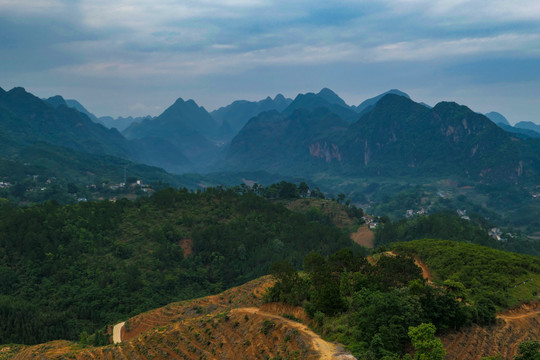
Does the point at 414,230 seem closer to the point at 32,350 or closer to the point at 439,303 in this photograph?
the point at 439,303

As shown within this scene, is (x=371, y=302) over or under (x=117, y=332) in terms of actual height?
over

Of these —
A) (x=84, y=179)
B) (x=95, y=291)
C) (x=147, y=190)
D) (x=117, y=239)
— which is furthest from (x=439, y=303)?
(x=84, y=179)

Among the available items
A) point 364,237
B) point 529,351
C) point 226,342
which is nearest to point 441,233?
point 364,237

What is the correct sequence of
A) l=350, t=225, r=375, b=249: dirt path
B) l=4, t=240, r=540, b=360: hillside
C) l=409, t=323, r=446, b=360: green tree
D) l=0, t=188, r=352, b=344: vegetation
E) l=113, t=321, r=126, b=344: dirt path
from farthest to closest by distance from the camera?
l=350, t=225, r=375, b=249: dirt path → l=0, t=188, r=352, b=344: vegetation → l=113, t=321, r=126, b=344: dirt path → l=4, t=240, r=540, b=360: hillside → l=409, t=323, r=446, b=360: green tree

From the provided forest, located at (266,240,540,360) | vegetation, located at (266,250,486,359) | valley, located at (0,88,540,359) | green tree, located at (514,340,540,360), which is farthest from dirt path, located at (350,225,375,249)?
green tree, located at (514,340,540,360)

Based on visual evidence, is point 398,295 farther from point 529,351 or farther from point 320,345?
point 529,351

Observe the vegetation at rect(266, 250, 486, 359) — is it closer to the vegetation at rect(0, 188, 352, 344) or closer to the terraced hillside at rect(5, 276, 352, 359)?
the terraced hillside at rect(5, 276, 352, 359)
